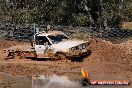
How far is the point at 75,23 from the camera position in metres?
33.5

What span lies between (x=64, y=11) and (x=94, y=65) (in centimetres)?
1232

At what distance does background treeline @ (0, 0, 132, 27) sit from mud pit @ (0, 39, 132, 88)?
914 centimetres

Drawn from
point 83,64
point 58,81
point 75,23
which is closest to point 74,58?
point 83,64

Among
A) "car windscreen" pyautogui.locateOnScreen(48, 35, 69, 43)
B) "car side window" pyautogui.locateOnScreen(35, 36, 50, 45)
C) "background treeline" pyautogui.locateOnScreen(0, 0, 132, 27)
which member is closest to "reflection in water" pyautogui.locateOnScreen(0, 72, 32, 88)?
"car side window" pyautogui.locateOnScreen(35, 36, 50, 45)

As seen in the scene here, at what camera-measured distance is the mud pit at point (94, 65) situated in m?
19.4

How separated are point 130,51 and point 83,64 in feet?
11.6

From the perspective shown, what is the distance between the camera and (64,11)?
32.7 metres

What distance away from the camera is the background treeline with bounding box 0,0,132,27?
32.4 metres

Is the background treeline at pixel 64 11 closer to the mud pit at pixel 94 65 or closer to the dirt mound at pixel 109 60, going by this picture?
the dirt mound at pixel 109 60

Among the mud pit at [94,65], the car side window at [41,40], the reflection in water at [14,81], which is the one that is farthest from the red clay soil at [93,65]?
the car side window at [41,40]

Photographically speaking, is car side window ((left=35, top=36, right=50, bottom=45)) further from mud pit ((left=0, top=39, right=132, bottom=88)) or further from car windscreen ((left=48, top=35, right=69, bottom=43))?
mud pit ((left=0, top=39, right=132, bottom=88))

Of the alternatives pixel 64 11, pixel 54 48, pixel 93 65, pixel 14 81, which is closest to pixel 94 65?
pixel 93 65

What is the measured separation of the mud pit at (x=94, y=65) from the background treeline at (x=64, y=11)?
9142 millimetres

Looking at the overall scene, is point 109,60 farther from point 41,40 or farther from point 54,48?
point 41,40
